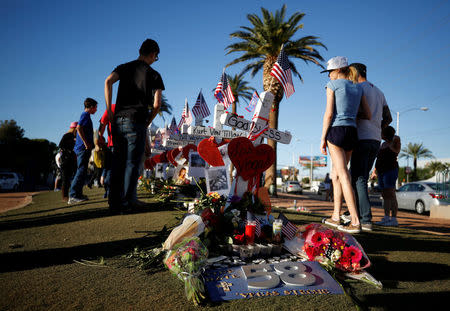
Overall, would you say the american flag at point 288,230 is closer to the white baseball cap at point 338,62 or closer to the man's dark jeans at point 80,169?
the white baseball cap at point 338,62

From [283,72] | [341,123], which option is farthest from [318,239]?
[283,72]

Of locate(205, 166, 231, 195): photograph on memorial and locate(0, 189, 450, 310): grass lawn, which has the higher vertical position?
locate(205, 166, 231, 195): photograph on memorial

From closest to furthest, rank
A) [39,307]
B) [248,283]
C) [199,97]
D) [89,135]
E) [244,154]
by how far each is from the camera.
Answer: [39,307], [248,283], [244,154], [89,135], [199,97]

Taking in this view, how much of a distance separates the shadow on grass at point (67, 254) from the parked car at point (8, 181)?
843 inches

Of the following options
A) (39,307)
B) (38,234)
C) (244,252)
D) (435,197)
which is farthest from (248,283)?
(435,197)

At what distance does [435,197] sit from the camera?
10984 mm

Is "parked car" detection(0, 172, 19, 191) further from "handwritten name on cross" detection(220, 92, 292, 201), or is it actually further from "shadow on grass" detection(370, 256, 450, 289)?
"shadow on grass" detection(370, 256, 450, 289)

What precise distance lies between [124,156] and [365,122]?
3167 millimetres

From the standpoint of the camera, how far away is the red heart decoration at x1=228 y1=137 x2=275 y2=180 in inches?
116

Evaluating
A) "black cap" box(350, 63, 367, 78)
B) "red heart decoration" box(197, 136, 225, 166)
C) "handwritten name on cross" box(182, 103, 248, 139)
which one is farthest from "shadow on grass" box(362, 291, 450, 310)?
"handwritten name on cross" box(182, 103, 248, 139)

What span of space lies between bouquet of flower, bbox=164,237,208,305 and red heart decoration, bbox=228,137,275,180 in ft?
3.87

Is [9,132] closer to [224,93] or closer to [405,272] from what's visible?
[224,93]

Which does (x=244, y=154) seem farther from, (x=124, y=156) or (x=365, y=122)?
(x=365, y=122)

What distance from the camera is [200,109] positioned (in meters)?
7.86
